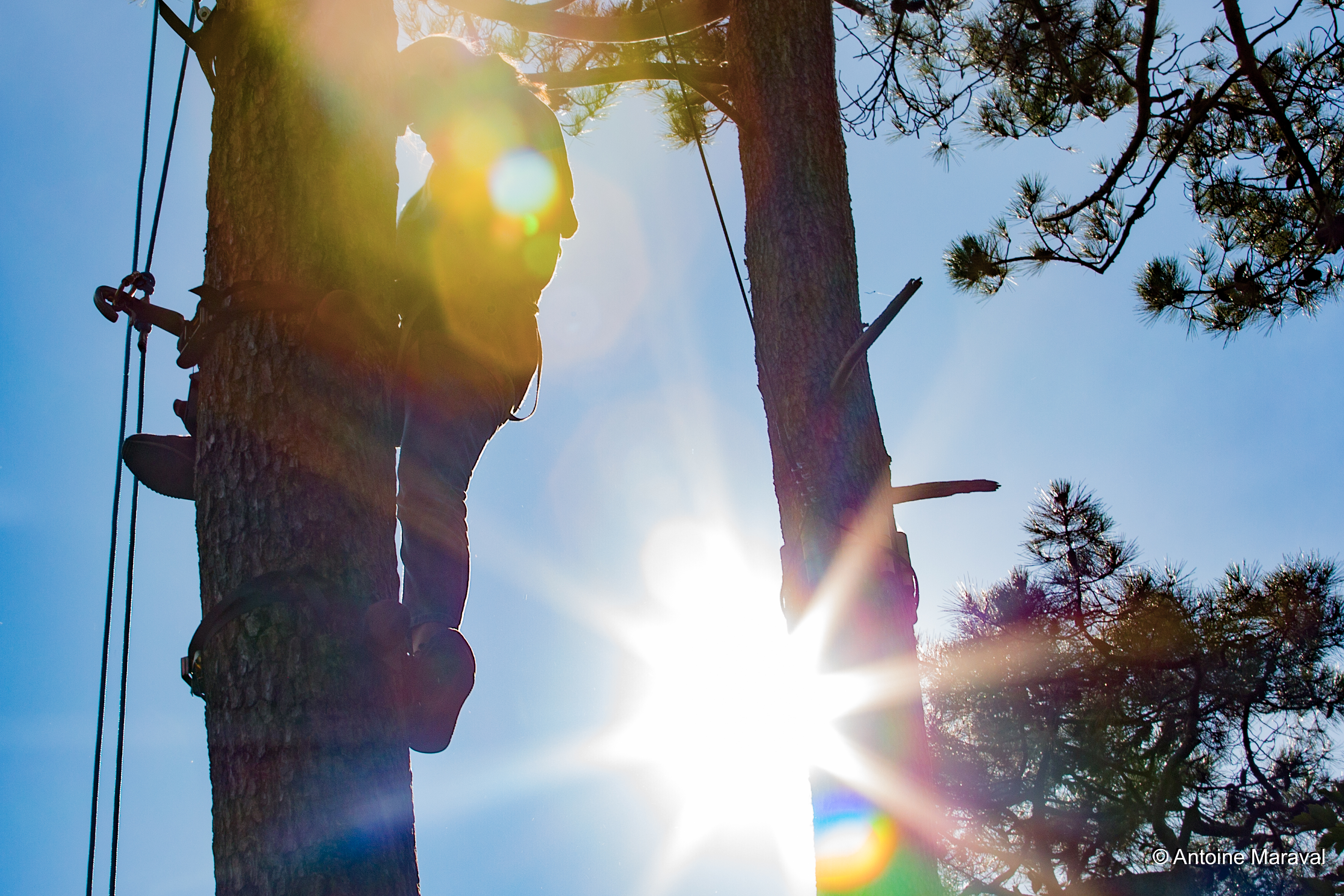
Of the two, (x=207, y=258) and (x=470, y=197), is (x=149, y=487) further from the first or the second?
(x=470, y=197)

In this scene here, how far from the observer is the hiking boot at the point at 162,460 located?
4.59 feet

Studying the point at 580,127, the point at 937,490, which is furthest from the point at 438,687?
the point at 580,127

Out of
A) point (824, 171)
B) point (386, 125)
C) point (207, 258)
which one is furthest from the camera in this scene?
point (824, 171)

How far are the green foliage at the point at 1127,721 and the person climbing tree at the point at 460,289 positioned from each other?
3.78 metres

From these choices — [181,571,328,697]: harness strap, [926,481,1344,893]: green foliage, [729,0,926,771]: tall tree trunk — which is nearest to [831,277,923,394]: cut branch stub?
[729,0,926,771]: tall tree trunk

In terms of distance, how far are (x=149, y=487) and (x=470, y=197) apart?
851 millimetres

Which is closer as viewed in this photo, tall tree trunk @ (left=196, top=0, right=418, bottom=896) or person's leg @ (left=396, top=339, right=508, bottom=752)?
tall tree trunk @ (left=196, top=0, right=418, bottom=896)

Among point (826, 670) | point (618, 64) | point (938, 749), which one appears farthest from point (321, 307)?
point (938, 749)

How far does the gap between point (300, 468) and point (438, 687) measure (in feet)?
1.39

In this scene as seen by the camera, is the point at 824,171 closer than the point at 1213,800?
Yes

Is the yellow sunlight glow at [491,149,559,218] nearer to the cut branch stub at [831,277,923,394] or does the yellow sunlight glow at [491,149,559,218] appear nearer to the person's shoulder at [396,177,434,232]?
the person's shoulder at [396,177,434,232]

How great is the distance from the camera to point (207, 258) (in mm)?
1404

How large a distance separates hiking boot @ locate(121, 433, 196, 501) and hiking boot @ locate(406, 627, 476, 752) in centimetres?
42

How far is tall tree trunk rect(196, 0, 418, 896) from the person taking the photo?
109 centimetres
